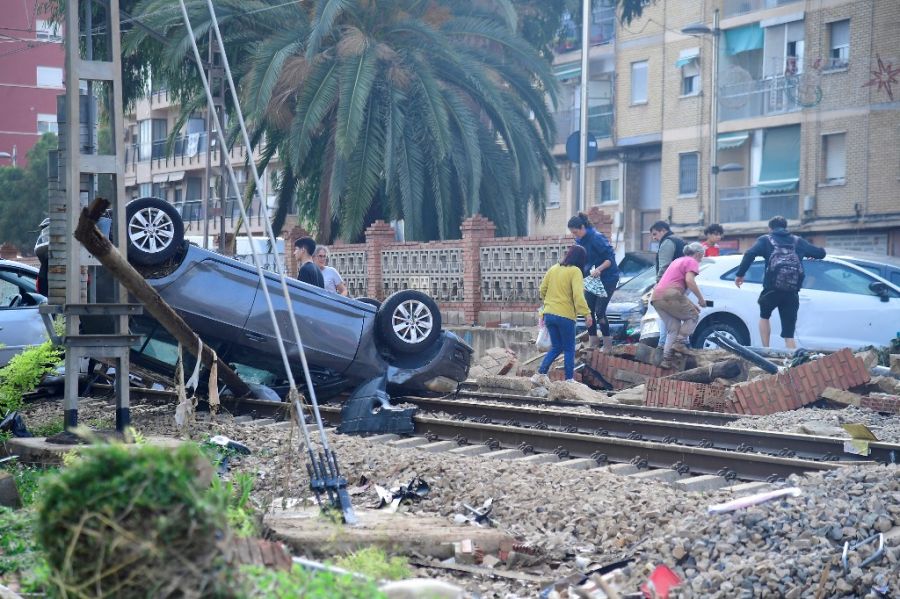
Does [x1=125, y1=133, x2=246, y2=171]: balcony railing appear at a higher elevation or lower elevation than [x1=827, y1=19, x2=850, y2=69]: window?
lower

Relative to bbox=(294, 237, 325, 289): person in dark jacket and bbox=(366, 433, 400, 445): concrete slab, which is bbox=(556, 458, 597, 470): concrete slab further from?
bbox=(294, 237, 325, 289): person in dark jacket

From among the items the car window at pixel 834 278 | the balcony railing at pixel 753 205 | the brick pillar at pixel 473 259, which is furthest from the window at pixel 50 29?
the balcony railing at pixel 753 205

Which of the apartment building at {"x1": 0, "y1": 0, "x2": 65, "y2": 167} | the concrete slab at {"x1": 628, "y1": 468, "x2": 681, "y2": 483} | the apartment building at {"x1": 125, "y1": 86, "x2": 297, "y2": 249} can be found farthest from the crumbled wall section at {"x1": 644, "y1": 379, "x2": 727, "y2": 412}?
the apartment building at {"x1": 0, "y1": 0, "x2": 65, "y2": 167}

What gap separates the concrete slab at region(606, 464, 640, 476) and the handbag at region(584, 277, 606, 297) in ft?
25.7

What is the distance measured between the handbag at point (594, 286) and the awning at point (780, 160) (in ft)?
82.7

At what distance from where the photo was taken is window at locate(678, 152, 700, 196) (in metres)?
43.2

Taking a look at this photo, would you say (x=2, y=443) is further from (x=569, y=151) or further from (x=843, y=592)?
(x=569, y=151)

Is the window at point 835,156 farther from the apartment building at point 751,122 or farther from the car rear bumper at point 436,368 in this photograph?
the car rear bumper at point 436,368

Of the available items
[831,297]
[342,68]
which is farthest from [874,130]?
[831,297]

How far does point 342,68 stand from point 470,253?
4844 mm

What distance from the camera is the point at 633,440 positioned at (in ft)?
30.9

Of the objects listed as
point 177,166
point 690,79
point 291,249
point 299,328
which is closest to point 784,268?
point 299,328

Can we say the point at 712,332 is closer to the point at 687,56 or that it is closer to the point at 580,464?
the point at 580,464

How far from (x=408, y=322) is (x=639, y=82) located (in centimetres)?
3566
